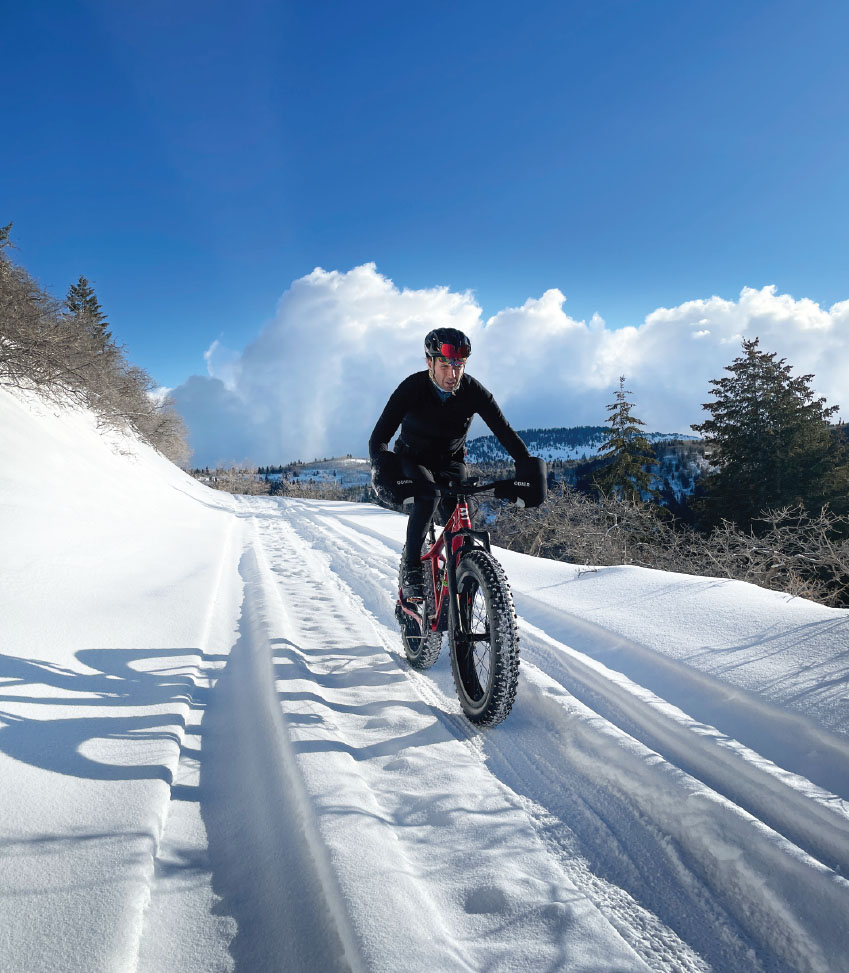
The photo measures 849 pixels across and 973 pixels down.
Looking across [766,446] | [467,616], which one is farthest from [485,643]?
[766,446]

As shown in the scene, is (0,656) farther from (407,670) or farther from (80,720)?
(407,670)

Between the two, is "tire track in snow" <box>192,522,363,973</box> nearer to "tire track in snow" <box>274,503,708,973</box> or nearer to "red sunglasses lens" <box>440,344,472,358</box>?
"tire track in snow" <box>274,503,708,973</box>

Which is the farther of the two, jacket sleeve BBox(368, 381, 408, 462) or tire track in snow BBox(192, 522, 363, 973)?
jacket sleeve BBox(368, 381, 408, 462)

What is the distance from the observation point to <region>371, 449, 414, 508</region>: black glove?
2.86 metres

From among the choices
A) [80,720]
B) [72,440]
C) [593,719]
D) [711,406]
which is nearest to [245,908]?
[80,720]

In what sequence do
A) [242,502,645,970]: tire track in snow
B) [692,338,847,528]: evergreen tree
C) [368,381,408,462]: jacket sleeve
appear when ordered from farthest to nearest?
[692,338,847,528]: evergreen tree < [368,381,408,462]: jacket sleeve < [242,502,645,970]: tire track in snow

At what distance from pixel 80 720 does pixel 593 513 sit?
44.5 ft

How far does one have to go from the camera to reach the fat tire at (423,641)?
3.37 m

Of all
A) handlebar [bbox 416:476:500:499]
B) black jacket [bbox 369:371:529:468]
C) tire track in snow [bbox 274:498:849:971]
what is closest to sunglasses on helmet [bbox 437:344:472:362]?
black jacket [bbox 369:371:529:468]

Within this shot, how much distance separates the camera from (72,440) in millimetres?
10656

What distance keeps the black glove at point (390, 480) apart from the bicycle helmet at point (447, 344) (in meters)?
0.75

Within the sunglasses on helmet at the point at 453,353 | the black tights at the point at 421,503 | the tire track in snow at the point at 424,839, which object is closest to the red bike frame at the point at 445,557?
the black tights at the point at 421,503

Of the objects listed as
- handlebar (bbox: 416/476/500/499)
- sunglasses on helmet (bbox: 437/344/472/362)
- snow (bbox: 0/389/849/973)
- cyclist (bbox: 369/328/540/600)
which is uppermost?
sunglasses on helmet (bbox: 437/344/472/362)

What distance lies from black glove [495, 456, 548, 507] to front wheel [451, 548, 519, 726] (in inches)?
15.7
